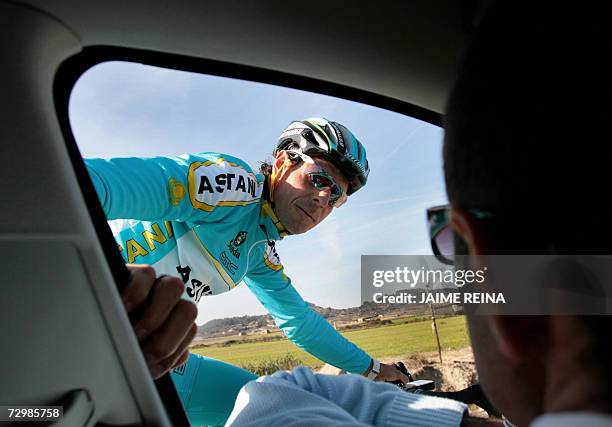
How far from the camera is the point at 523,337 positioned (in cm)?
48

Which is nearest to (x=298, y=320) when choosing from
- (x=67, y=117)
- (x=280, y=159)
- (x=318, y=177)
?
(x=318, y=177)

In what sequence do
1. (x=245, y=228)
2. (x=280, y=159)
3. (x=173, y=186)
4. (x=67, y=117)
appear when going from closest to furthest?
1. (x=67, y=117)
2. (x=173, y=186)
3. (x=245, y=228)
4. (x=280, y=159)

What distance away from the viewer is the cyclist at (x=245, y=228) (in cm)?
179

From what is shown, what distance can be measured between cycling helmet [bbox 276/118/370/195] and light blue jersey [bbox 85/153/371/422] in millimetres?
317

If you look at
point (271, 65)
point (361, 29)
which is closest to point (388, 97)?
point (361, 29)

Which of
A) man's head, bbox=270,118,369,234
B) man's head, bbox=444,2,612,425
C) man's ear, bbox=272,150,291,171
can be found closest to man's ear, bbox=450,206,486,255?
man's head, bbox=444,2,612,425

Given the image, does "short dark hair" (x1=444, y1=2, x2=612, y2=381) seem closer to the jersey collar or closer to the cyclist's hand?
the cyclist's hand

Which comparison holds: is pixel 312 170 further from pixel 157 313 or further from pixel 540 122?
pixel 540 122

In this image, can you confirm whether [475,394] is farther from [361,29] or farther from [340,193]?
[340,193]

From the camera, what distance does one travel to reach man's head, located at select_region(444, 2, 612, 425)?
1.45 feet

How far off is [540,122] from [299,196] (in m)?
1.92

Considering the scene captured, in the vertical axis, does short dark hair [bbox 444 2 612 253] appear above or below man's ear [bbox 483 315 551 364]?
above

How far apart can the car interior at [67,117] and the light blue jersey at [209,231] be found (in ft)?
0.91

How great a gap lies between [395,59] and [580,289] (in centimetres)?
88
